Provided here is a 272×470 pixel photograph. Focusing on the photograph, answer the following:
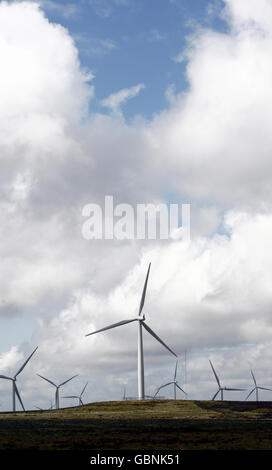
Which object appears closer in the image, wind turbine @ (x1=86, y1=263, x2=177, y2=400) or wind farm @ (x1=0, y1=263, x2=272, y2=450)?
wind farm @ (x1=0, y1=263, x2=272, y2=450)

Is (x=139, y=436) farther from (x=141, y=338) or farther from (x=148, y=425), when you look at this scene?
(x=141, y=338)

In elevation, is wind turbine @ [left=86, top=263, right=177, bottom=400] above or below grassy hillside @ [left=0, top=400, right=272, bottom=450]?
above

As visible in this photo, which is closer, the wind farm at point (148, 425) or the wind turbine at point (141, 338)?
the wind farm at point (148, 425)

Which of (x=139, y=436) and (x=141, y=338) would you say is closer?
(x=139, y=436)

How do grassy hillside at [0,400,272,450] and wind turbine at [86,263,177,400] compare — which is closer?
grassy hillside at [0,400,272,450]

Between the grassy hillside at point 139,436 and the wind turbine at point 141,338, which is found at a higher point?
the wind turbine at point 141,338

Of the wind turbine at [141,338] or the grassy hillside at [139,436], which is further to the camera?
the wind turbine at [141,338]

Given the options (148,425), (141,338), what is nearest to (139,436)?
(148,425)
